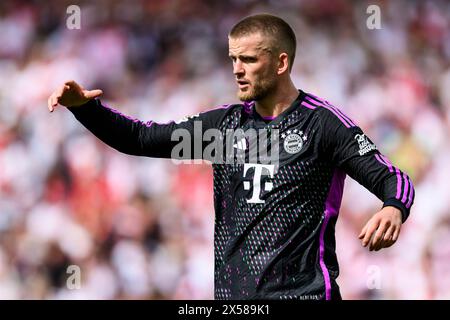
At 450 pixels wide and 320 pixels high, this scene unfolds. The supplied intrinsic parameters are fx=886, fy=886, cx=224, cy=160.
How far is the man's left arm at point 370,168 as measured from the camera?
349 centimetres

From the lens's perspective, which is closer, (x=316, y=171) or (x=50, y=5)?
(x=316, y=171)

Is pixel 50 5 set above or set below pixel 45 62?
above

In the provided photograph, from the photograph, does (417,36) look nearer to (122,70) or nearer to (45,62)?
(122,70)

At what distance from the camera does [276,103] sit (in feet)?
12.9

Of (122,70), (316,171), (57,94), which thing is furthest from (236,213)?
(122,70)

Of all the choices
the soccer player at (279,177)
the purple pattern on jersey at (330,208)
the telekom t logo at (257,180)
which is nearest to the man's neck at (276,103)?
the soccer player at (279,177)

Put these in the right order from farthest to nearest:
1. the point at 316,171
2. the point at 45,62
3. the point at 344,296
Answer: the point at 45,62, the point at 344,296, the point at 316,171

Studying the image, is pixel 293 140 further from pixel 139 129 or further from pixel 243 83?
pixel 139 129

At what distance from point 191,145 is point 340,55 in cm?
342

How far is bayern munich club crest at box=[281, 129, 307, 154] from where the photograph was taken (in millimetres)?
3809

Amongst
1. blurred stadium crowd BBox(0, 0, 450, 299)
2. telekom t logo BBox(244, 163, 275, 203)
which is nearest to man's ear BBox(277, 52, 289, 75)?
telekom t logo BBox(244, 163, 275, 203)

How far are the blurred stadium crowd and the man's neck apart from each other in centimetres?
302

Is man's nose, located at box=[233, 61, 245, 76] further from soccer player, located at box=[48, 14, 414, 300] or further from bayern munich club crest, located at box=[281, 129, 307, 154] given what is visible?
bayern munich club crest, located at box=[281, 129, 307, 154]

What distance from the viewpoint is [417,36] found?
23.7 ft
